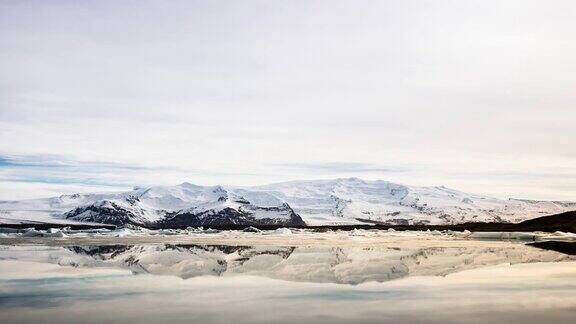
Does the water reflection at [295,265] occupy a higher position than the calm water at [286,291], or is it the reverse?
the calm water at [286,291]

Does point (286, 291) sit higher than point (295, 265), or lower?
higher

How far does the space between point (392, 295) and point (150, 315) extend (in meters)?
4.64

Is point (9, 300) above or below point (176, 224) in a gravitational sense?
above

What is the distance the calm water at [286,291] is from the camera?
9.07 metres

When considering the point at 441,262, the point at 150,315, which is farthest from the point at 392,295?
the point at 441,262

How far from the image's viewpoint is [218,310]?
9.55 m

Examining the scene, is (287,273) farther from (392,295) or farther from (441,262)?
(441,262)

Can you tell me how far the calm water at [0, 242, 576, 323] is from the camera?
907cm

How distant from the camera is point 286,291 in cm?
1191

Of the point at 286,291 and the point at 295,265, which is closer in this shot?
the point at 286,291

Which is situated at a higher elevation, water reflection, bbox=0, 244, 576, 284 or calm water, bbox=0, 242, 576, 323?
calm water, bbox=0, 242, 576, 323

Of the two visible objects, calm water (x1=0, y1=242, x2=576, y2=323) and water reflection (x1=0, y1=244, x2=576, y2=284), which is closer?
calm water (x1=0, y1=242, x2=576, y2=323)

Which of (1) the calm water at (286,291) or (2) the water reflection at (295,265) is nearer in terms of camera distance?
(1) the calm water at (286,291)

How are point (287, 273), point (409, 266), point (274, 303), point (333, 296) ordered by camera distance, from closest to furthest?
point (274, 303) → point (333, 296) → point (287, 273) → point (409, 266)
